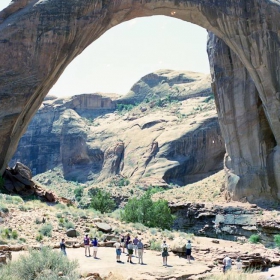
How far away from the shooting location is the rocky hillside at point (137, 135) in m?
58.4

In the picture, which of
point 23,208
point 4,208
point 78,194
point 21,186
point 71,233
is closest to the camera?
point 71,233

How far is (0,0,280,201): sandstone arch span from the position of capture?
2636 cm

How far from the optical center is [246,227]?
2959 centimetres

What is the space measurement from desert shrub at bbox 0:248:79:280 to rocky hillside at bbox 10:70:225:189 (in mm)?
44510

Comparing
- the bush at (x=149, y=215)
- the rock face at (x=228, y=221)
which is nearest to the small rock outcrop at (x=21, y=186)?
the bush at (x=149, y=215)

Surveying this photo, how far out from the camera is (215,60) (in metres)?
36.1

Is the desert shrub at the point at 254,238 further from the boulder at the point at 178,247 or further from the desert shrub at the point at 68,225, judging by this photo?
the desert shrub at the point at 68,225

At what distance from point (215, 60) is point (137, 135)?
34.3 m

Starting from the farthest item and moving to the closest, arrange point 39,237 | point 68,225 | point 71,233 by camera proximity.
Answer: point 68,225 → point 71,233 → point 39,237

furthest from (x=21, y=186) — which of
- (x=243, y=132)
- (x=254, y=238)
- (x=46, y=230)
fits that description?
(x=243, y=132)

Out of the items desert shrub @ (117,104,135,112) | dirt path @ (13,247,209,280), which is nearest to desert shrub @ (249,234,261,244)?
dirt path @ (13,247,209,280)

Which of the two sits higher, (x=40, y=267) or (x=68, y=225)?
(x=40, y=267)

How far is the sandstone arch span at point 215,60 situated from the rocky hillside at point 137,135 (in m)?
22.8

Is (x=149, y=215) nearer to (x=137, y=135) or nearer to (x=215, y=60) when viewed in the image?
(x=215, y=60)
